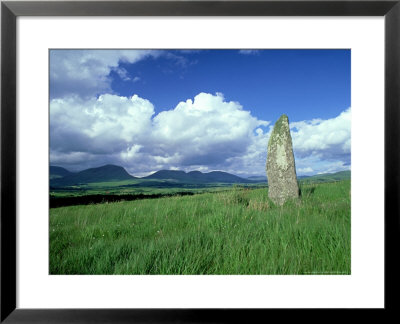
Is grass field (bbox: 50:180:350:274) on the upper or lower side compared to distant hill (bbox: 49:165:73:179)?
lower

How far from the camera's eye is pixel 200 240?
65.7 inches

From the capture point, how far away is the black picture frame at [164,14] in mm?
1463

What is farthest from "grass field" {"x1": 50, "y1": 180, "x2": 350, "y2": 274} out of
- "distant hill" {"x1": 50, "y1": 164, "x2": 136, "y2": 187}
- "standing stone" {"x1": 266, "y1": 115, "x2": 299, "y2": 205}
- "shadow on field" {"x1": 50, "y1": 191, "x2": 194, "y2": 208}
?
"standing stone" {"x1": 266, "y1": 115, "x2": 299, "y2": 205}

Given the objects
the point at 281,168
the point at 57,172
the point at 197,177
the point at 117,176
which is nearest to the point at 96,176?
the point at 117,176

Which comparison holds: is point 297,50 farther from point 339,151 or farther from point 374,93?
point 339,151

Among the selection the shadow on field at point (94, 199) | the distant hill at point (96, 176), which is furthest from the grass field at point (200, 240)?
the distant hill at point (96, 176)

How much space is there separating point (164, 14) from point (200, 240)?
4.99ft

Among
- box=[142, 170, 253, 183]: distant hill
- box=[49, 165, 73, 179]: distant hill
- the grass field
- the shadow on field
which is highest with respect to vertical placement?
box=[49, 165, 73, 179]: distant hill

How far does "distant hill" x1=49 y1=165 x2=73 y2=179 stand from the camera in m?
1.58

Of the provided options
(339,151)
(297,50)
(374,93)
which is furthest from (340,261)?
(297,50)

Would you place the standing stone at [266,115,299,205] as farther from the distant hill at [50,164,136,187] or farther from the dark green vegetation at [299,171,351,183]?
the distant hill at [50,164,136,187]

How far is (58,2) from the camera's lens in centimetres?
151

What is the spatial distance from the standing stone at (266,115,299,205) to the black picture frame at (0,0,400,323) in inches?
34.0

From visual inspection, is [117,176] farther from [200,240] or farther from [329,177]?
[329,177]
